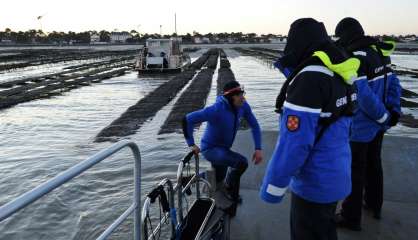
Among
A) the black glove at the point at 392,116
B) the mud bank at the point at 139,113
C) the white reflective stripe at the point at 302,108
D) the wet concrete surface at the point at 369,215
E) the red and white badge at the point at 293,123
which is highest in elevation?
the white reflective stripe at the point at 302,108

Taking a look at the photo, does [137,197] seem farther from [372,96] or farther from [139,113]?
[139,113]

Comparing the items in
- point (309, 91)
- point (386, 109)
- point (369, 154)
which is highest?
point (309, 91)

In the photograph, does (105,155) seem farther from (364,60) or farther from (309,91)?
(364,60)

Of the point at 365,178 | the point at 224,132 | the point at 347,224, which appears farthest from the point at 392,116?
the point at 224,132

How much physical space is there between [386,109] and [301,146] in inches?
86.4

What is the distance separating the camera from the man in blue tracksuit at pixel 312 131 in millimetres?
2615

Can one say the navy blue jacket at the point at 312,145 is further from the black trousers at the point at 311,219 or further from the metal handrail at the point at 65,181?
the metal handrail at the point at 65,181

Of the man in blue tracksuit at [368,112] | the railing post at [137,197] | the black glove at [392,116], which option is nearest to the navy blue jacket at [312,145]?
the railing post at [137,197]

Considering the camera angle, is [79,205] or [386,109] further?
[79,205]

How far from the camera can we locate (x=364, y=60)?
4.08 meters

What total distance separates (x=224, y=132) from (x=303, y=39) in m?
2.22

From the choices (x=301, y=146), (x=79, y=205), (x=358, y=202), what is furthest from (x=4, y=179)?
(x=301, y=146)

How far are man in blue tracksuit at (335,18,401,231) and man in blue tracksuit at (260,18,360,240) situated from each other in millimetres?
1224

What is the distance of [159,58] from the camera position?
3038 cm
